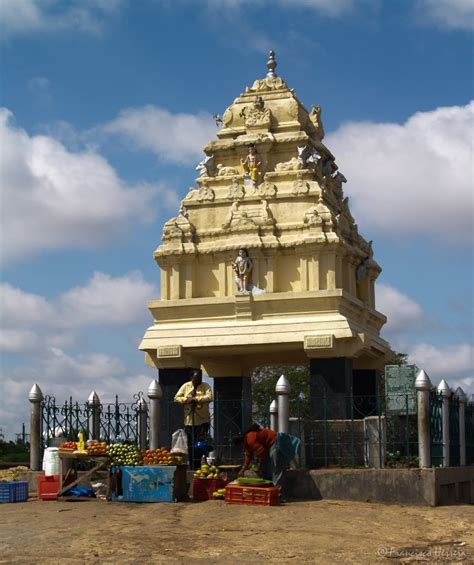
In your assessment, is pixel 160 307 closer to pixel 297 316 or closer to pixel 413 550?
pixel 297 316

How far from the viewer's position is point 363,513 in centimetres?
1711

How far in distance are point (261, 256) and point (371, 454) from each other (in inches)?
254

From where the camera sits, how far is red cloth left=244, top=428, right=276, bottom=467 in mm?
18406

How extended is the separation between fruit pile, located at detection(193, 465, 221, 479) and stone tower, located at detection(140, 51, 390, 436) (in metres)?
4.85

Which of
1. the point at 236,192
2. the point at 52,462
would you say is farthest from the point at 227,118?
the point at 52,462

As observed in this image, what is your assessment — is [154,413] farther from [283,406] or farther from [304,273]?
[304,273]

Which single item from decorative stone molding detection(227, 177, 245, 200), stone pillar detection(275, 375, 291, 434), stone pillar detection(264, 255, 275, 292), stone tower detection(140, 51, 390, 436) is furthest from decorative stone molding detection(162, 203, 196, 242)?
stone pillar detection(275, 375, 291, 434)

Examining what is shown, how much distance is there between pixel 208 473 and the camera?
19.0 metres

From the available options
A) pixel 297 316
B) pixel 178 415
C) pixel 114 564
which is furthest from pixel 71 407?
pixel 114 564

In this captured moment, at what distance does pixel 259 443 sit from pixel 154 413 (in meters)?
3.34

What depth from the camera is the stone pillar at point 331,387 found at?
22953 mm

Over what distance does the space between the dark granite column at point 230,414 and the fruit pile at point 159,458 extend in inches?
127

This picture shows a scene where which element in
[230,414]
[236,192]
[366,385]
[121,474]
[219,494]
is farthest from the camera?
[366,385]

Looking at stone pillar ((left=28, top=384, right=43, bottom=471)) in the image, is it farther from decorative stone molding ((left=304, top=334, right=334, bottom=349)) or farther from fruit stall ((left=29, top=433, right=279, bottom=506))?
decorative stone molding ((left=304, top=334, right=334, bottom=349))
